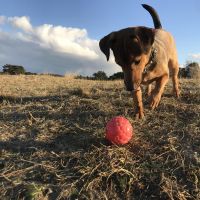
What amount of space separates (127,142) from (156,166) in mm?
461

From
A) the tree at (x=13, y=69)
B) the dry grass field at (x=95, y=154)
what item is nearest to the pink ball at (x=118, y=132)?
the dry grass field at (x=95, y=154)

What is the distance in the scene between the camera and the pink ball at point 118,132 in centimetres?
382

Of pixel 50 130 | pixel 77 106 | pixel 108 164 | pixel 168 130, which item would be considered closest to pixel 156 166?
pixel 108 164

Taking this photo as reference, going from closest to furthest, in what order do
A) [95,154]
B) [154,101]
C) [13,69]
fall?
[95,154] → [154,101] → [13,69]

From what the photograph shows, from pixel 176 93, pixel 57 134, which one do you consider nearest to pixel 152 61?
pixel 176 93

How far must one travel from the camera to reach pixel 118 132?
12.5ft

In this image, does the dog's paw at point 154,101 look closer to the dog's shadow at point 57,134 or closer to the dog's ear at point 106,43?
the dog's shadow at point 57,134

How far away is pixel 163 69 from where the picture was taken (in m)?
5.48

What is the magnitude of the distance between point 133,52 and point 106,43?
0.47m

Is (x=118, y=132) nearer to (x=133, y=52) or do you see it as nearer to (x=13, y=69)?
(x=133, y=52)

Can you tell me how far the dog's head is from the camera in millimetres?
4879

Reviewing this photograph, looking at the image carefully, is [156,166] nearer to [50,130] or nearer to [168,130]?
[168,130]

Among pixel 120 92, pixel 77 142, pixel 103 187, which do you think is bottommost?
pixel 103 187

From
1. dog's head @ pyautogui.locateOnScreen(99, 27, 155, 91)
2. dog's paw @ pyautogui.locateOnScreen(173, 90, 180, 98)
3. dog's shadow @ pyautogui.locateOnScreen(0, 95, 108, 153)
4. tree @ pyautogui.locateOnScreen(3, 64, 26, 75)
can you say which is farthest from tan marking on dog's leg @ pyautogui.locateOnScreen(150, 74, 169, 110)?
tree @ pyautogui.locateOnScreen(3, 64, 26, 75)
